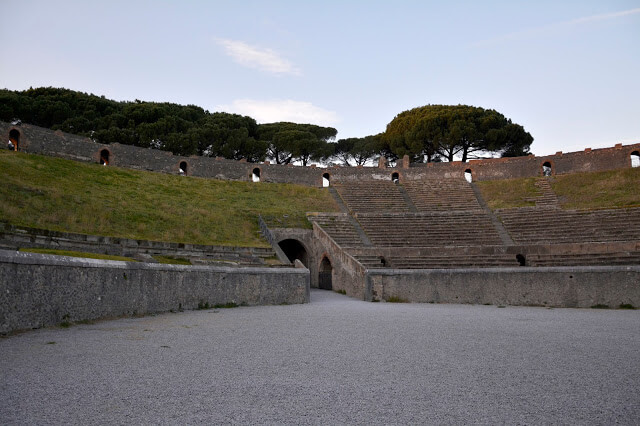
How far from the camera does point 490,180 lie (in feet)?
124

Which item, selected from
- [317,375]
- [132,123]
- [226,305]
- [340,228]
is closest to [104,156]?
[132,123]

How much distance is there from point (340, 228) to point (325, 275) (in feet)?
12.9

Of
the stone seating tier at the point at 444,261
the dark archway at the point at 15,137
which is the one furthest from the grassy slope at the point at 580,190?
the dark archway at the point at 15,137

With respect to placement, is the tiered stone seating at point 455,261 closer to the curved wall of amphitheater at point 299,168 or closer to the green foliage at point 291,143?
the curved wall of amphitheater at point 299,168

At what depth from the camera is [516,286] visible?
47.8 ft

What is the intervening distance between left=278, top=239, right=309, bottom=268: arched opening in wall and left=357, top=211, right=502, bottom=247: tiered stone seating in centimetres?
416

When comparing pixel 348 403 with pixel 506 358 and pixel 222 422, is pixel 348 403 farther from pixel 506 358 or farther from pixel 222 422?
pixel 506 358

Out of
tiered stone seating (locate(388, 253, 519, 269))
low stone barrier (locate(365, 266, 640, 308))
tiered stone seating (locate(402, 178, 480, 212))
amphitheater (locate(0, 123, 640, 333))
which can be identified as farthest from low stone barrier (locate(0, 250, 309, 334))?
tiered stone seating (locate(402, 178, 480, 212))

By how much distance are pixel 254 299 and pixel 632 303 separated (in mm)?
11358

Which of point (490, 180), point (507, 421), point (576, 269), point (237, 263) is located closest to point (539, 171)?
point (490, 180)

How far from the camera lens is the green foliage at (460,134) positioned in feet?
151

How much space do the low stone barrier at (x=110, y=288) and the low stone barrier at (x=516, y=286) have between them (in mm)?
4010

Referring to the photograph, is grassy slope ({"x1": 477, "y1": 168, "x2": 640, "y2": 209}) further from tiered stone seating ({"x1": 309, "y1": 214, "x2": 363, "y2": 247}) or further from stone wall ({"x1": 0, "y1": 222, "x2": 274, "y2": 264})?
stone wall ({"x1": 0, "y1": 222, "x2": 274, "y2": 264})

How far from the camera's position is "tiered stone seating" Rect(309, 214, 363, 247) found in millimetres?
25209
